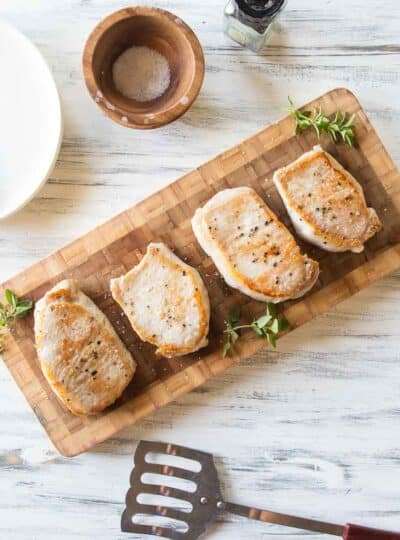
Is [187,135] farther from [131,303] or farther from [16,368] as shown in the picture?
[16,368]

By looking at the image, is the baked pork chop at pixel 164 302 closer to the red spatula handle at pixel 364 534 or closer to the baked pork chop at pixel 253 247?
the baked pork chop at pixel 253 247

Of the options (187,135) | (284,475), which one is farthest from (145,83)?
(284,475)

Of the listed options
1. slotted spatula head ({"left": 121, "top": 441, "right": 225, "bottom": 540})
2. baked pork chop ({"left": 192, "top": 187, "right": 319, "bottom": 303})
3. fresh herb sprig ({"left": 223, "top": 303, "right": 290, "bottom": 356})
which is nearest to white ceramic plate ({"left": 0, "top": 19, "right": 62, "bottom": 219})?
baked pork chop ({"left": 192, "top": 187, "right": 319, "bottom": 303})

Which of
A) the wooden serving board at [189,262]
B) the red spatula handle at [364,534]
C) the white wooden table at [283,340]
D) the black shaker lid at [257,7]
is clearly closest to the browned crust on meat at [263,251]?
the wooden serving board at [189,262]

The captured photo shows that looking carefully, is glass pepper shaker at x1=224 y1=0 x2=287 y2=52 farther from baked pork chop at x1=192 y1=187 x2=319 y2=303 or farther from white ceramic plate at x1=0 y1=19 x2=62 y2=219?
white ceramic plate at x1=0 y1=19 x2=62 y2=219

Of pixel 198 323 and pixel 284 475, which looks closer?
pixel 198 323
